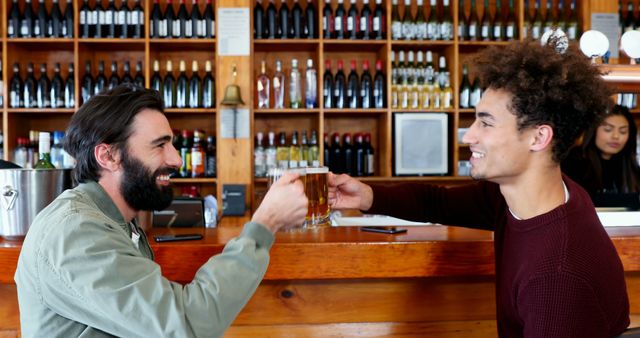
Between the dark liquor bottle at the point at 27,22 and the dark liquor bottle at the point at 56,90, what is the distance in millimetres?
260

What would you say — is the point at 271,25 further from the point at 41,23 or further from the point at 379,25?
the point at 41,23

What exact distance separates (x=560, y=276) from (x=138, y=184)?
0.81 meters

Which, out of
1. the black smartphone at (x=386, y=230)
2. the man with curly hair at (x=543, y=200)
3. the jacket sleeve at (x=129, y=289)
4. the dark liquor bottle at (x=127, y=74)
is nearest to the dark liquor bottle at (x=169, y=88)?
the dark liquor bottle at (x=127, y=74)

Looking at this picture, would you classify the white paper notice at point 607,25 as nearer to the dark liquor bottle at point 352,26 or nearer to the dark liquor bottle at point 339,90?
the dark liquor bottle at point 352,26

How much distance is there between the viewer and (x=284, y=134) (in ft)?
14.0

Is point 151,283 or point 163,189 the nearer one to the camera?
point 151,283

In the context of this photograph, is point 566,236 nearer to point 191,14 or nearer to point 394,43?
point 394,43

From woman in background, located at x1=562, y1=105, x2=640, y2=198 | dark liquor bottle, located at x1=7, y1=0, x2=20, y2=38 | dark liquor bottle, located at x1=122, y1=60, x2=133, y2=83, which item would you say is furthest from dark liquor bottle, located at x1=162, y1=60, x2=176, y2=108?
woman in background, located at x1=562, y1=105, x2=640, y2=198

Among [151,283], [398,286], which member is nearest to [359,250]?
[398,286]

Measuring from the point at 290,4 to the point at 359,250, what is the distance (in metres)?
3.05

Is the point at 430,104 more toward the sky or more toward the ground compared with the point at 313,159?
more toward the sky

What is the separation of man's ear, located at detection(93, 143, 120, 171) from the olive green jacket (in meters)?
0.14

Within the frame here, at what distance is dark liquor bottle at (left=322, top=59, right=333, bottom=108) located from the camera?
13.6 ft

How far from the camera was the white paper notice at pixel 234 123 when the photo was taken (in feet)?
13.2
